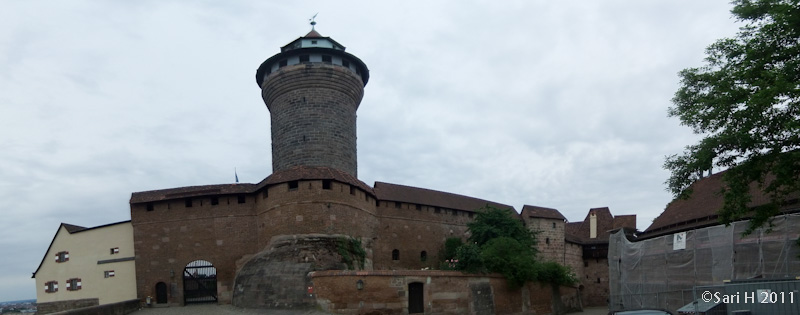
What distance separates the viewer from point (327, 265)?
82.7 ft

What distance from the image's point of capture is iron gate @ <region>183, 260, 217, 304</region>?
91.0 ft

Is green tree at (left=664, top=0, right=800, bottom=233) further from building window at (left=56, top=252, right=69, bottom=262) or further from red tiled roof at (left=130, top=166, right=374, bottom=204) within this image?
building window at (left=56, top=252, right=69, bottom=262)

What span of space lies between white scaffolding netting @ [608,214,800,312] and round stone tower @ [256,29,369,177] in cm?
1419

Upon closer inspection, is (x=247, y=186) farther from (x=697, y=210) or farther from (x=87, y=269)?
A: (x=697, y=210)

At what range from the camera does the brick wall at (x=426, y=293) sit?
Result: 23.6m

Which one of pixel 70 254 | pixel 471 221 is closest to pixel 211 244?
pixel 70 254

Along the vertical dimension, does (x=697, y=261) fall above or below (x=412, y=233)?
below

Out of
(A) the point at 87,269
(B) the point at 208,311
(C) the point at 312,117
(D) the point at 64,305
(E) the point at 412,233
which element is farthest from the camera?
(E) the point at 412,233

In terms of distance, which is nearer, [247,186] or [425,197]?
[247,186]

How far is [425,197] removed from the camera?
35.0 meters

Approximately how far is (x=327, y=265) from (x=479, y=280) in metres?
6.89

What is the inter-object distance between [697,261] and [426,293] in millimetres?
10600

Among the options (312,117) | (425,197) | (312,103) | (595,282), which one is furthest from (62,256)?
(595,282)

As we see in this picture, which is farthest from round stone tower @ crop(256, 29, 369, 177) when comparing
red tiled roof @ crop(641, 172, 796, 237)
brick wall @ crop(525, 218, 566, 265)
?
red tiled roof @ crop(641, 172, 796, 237)
